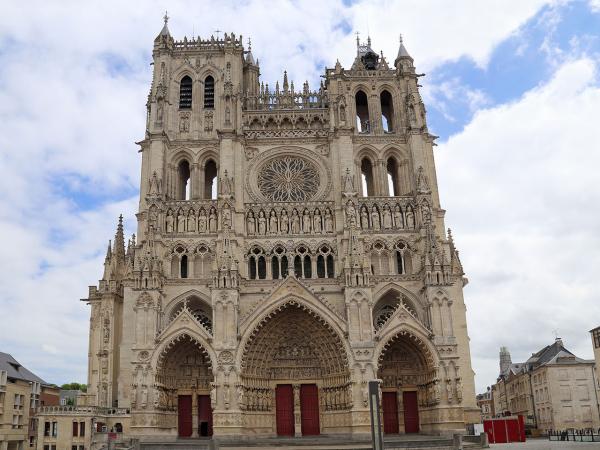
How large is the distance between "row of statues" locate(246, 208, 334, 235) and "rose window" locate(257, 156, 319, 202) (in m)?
1.58

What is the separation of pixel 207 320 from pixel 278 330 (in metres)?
4.40

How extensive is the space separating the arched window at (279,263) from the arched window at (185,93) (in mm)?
12286

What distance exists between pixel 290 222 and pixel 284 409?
1089 centimetres

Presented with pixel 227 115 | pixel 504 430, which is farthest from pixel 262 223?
pixel 504 430

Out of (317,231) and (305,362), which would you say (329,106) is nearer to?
(317,231)

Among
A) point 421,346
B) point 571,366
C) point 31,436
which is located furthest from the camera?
point 571,366

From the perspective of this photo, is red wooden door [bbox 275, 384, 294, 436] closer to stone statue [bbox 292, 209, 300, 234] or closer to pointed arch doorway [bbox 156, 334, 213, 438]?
pointed arch doorway [bbox 156, 334, 213, 438]

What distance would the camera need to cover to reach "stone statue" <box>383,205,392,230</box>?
3603cm

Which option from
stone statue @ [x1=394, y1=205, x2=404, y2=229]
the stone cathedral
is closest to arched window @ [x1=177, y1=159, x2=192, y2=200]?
the stone cathedral

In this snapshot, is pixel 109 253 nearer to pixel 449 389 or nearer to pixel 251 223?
pixel 251 223

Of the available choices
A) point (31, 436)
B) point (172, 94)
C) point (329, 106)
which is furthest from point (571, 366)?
point (31, 436)

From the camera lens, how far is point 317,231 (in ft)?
118

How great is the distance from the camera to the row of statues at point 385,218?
35938 mm

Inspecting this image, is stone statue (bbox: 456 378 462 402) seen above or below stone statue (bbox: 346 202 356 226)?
below
